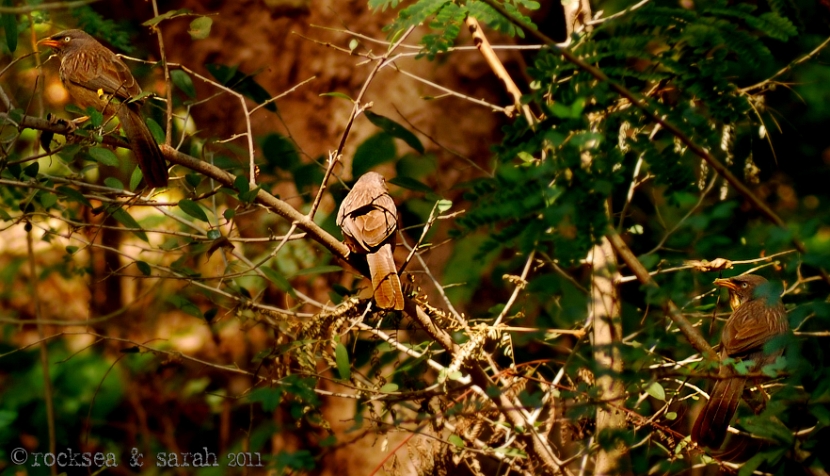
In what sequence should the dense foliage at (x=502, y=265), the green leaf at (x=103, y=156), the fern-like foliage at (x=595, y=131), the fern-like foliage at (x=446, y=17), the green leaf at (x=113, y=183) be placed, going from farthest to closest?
the green leaf at (x=113, y=183), the green leaf at (x=103, y=156), the fern-like foliage at (x=446, y=17), the dense foliage at (x=502, y=265), the fern-like foliage at (x=595, y=131)

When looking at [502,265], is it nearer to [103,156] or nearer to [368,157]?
[368,157]

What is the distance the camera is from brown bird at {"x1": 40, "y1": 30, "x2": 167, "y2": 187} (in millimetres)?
3131

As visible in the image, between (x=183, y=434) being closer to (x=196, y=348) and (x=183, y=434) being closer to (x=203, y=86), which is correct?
(x=196, y=348)

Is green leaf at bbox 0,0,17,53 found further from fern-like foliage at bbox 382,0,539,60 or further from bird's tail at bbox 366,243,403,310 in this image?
bird's tail at bbox 366,243,403,310

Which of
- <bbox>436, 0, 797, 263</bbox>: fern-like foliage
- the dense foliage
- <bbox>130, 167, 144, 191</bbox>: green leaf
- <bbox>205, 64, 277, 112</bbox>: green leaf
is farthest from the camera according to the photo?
<bbox>205, 64, 277, 112</bbox>: green leaf

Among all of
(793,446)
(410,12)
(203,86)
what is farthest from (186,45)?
(793,446)

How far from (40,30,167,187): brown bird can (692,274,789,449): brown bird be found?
2511 mm

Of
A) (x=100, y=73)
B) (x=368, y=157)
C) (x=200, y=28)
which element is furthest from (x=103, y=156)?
(x=368, y=157)

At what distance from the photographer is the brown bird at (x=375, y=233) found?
319 cm

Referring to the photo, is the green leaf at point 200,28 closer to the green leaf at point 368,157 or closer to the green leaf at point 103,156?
the green leaf at point 103,156

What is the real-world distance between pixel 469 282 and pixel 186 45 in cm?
316

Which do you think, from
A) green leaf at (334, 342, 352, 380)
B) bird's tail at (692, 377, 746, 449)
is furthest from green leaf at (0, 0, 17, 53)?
bird's tail at (692, 377, 746, 449)

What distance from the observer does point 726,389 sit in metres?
2.99

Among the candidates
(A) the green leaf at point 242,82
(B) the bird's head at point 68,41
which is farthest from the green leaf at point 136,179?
(B) the bird's head at point 68,41
